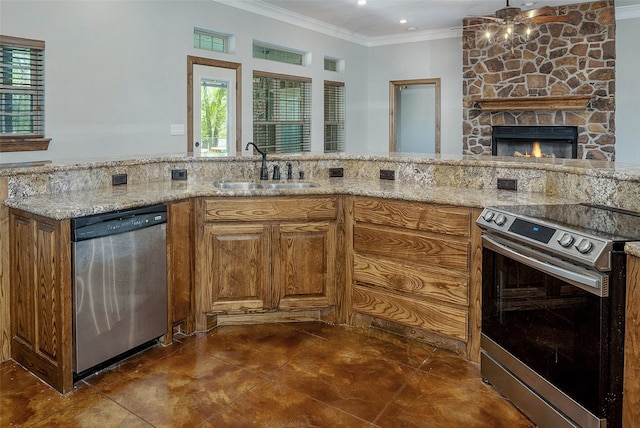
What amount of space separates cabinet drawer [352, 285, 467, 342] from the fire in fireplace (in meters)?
4.81

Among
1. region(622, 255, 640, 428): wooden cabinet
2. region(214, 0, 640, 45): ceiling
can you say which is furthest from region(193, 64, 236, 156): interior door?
region(622, 255, 640, 428): wooden cabinet

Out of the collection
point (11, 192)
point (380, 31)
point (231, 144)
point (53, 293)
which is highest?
point (380, 31)

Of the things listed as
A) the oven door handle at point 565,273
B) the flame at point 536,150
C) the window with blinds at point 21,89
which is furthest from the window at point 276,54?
the oven door handle at point 565,273

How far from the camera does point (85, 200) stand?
2568mm

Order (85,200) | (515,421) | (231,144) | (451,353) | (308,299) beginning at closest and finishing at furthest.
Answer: (515,421)
(85,200)
(451,353)
(308,299)
(231,144)

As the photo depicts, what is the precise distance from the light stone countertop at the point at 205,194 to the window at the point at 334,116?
4.99m

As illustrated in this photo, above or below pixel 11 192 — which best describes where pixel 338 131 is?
above

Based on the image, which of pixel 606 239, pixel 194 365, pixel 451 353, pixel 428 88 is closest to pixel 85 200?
pixel 194 365

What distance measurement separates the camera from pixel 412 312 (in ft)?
9.50

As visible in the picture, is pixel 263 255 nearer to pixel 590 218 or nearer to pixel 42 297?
pixel 42 297

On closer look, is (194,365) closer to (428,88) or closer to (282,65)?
(282,65)

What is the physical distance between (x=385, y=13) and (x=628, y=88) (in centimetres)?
338

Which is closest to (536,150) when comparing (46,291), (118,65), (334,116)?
(334,116)

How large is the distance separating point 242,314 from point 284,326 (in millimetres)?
279
